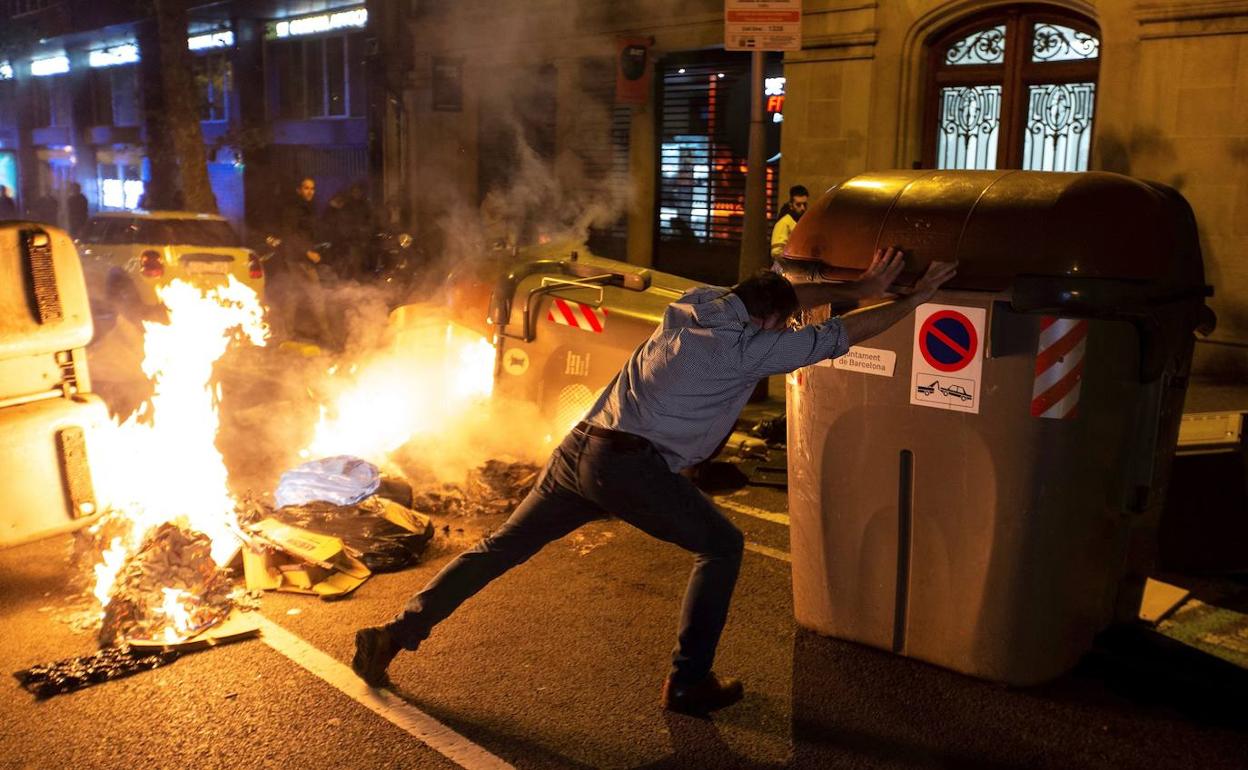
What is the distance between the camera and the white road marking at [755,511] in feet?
21.0

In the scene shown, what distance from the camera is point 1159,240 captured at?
3883 mm

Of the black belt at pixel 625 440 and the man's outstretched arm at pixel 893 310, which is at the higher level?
the man's outstretched arm at pixel 893 310

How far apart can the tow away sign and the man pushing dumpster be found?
8.2 inches

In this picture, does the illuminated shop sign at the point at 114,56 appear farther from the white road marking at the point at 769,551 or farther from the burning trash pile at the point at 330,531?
the white road marking at the point at 769,551

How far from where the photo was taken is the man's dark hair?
3.65m

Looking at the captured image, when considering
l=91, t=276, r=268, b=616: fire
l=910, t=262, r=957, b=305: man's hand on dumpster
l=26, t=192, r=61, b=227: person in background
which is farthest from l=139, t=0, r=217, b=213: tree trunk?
l=910, t=262, r=957, b=305: man's hand on dumpster

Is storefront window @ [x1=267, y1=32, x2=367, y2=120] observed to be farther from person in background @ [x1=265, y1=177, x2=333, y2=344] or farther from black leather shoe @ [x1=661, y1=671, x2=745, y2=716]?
black leather shoe @ [x1=661, y1=671, x2=745, y2=716]

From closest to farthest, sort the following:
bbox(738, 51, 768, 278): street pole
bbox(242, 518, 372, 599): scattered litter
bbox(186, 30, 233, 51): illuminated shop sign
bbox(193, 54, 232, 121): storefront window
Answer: bbox(242, 518, 372, 599): scattered litter, bbox(738, 51, 768, 278): street pole, bbox(186, 30, 233, 51): illuminated shop sign, bbox(193, 54, 232, 121): storefront window

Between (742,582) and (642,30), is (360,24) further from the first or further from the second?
(742,582)

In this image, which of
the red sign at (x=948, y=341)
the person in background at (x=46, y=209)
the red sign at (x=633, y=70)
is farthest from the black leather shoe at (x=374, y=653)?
the person in background at (x=46, y=209)

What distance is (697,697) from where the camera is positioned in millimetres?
3980

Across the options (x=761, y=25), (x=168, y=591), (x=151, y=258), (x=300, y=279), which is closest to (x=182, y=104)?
(x=300, y=279)

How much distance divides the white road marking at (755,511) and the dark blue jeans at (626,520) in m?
2.44

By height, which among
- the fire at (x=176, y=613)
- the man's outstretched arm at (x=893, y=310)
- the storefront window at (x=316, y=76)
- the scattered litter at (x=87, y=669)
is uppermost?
the storefront window at (x=316, y=76)
